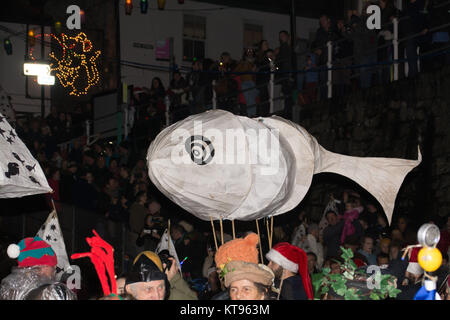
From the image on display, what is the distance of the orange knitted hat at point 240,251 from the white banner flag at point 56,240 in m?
2.55

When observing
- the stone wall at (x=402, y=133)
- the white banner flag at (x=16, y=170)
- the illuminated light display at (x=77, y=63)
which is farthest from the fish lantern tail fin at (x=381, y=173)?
the illuminated light display at (x=77, y=63)

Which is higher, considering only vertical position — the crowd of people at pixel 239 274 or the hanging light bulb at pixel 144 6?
the hanging light bulb at pixel 144 6

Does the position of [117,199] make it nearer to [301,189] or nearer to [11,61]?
[301,189]

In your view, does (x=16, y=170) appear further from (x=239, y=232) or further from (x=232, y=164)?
(x=239, y=232)

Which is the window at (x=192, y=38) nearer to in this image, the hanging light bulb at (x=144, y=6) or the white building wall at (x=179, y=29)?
the white building wall at (x=179, y=29)

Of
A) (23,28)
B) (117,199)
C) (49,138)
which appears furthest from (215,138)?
(23,28)

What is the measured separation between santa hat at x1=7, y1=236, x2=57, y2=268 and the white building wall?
56.6ft

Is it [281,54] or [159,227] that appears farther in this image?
[281,54]

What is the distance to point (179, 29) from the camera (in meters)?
24.3

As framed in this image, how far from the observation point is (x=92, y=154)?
16.7 metres

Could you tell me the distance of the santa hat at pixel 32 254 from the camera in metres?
6.52

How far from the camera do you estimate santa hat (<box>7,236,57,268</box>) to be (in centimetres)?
652

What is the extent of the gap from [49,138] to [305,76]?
691cm

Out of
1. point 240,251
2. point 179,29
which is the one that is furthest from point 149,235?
point 179,29
